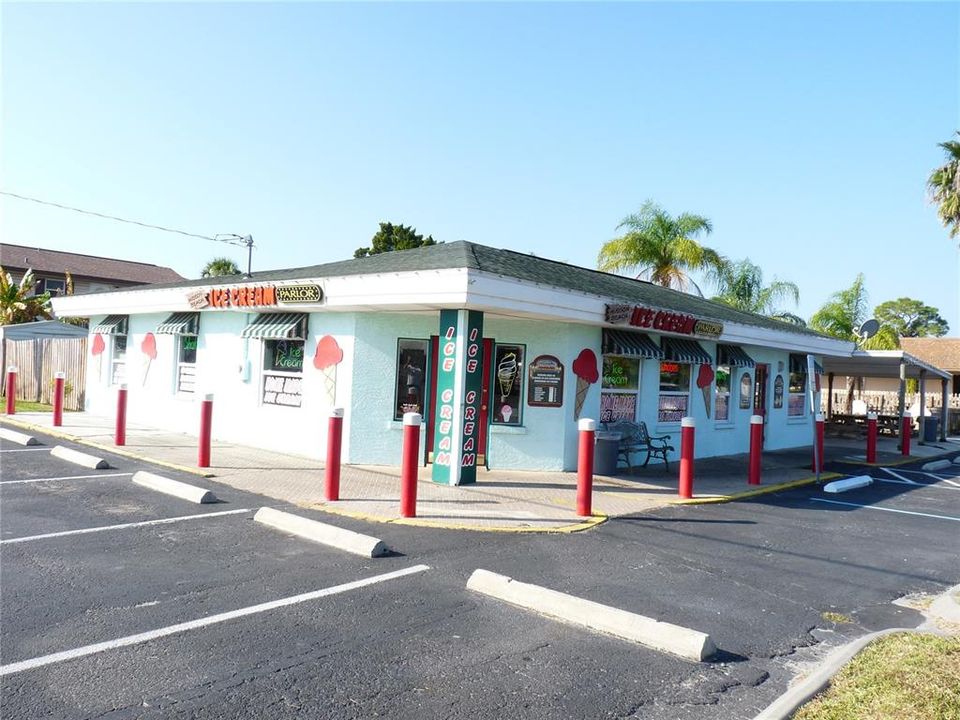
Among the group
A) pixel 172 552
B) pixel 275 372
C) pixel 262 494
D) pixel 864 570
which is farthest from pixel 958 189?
pixel 172 552

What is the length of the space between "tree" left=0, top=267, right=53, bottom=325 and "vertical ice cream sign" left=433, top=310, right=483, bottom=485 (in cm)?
2817

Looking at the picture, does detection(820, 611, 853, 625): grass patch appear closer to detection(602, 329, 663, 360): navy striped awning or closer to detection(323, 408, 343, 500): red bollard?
detection(323, 408, 343, 500): red bollard

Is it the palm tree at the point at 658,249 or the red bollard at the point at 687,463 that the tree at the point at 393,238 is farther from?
the red bollard at the point at 687,463

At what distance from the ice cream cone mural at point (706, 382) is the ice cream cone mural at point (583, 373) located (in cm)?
400

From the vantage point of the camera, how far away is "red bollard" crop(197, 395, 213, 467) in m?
11.1

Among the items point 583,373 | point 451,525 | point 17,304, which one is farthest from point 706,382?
point 17,304

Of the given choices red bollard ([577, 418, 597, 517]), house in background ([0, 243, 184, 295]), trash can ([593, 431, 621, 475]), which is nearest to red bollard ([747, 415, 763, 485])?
trash can ([593, 431, 621, 475])

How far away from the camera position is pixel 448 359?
10719 mm

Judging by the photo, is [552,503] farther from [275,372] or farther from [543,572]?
[275,372]

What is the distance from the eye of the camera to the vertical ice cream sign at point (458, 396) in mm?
10578

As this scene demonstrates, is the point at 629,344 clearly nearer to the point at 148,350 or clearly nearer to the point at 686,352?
the point at 686,352

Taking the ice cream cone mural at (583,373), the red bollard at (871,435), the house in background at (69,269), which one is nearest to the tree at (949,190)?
the red bollard at (871,435)

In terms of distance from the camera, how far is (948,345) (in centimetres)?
3975

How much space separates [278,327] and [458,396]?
4784mm
